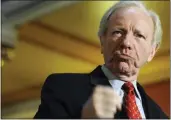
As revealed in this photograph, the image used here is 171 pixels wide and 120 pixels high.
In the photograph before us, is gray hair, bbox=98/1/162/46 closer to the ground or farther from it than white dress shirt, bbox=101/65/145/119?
farther from it

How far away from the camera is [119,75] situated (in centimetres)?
60

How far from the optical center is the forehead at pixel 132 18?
0.61 m

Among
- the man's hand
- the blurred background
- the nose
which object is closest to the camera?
the man's hand

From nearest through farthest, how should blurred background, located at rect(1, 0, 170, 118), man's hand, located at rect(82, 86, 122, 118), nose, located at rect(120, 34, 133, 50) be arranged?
man's hand, located at rect(82, 86, 122, 118), nose, located at rect(120, 34, 133, 50), blurred background, located at rect(1, 0, 170, 118)

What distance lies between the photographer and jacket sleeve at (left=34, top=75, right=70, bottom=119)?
55cm

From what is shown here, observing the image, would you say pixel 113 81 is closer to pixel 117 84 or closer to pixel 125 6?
pixel 117 84

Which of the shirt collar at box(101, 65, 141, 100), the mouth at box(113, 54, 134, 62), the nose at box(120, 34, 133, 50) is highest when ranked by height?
the nose at box(120, 34, 133, 50)

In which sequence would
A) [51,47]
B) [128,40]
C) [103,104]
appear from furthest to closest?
[51,47] < [128,40] < [103,104]

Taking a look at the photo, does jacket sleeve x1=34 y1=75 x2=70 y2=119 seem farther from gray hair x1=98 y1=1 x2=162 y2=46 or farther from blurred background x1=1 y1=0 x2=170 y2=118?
blurred background x1=1 y1=0 x2=170 y2=118

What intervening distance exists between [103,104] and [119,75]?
12 centimetres

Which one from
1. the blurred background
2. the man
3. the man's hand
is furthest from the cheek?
the blurred background

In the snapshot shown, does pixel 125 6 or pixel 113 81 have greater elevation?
pixel 125 6

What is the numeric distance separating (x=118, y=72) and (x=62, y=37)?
3.15 m

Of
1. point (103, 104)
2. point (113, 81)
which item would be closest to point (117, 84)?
point (113, 81)
